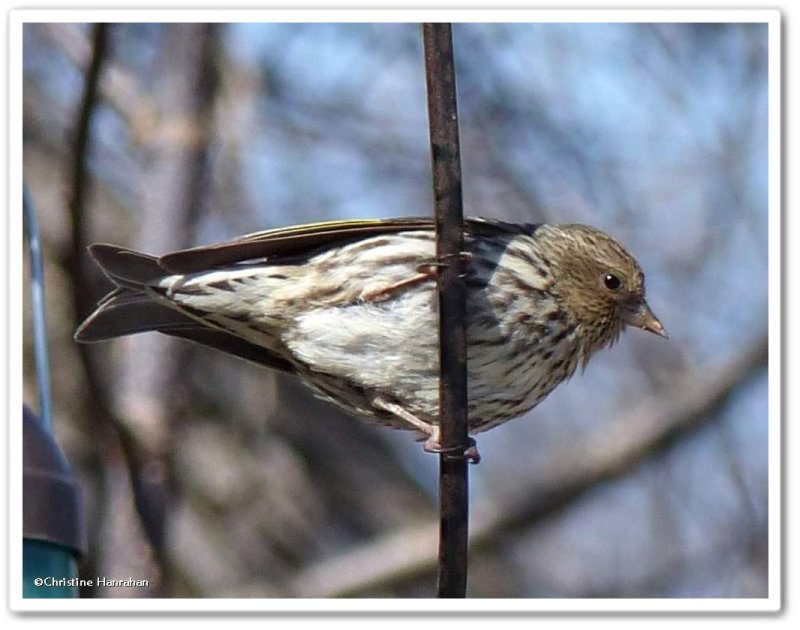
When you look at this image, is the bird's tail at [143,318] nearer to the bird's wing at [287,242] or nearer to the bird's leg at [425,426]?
the bird's wing at [287,242]

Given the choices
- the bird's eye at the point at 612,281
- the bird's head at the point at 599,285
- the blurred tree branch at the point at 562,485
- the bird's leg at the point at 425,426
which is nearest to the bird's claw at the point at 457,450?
the bird's leg at the point at 425,426

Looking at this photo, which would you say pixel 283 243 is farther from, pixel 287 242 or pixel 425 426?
pixel 425 426

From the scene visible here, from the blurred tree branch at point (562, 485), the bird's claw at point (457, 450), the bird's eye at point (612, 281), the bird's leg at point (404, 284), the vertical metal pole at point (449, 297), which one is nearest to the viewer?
the vertical metal pole at point (449, 297)

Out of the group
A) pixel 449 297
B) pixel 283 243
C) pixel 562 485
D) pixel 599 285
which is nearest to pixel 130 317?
pixel 283 243

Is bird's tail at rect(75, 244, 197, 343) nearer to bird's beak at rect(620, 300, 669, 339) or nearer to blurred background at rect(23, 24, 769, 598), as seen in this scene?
blurred background at rect(23, 24, 769, 598)
